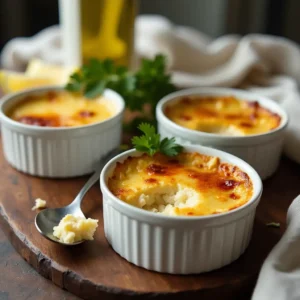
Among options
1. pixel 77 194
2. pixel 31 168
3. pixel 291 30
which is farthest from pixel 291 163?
pixel 291 30

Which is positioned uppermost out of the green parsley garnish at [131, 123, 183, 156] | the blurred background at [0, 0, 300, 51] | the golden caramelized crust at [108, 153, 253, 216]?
the green parsley garnish at [131, 123, 183, 156]

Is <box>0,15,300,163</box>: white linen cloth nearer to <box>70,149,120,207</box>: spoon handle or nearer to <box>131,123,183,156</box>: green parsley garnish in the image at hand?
<box>70,149,120,207</box>: spoon handle

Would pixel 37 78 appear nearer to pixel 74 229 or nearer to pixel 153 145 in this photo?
pixel 153 145

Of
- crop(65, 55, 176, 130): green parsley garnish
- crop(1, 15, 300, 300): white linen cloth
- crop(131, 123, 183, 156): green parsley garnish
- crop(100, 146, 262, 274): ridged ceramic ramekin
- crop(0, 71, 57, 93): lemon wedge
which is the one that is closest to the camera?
crop(100, 146, 262, 274): ridged ceramic ramekin

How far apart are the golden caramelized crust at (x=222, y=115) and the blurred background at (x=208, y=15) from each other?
1.30m

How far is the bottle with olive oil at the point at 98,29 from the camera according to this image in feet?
6.40

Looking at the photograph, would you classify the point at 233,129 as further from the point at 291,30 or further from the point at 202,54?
the point at 291,30

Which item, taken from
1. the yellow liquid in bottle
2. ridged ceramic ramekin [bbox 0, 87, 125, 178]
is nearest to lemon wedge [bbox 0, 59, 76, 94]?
the yellow liquid in bottle

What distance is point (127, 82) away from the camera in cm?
178

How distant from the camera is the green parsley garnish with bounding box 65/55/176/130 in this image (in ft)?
5.83

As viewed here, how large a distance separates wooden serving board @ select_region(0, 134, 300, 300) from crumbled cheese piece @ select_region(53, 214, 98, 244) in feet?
0.10

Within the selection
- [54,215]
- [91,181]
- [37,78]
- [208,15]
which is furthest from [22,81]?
[208,15]

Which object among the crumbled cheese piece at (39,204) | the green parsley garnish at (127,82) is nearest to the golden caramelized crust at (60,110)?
the green parsley garnish at (127,82)

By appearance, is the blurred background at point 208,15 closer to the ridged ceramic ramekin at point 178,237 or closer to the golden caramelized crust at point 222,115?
the golden caramelized crust at point 222,115
